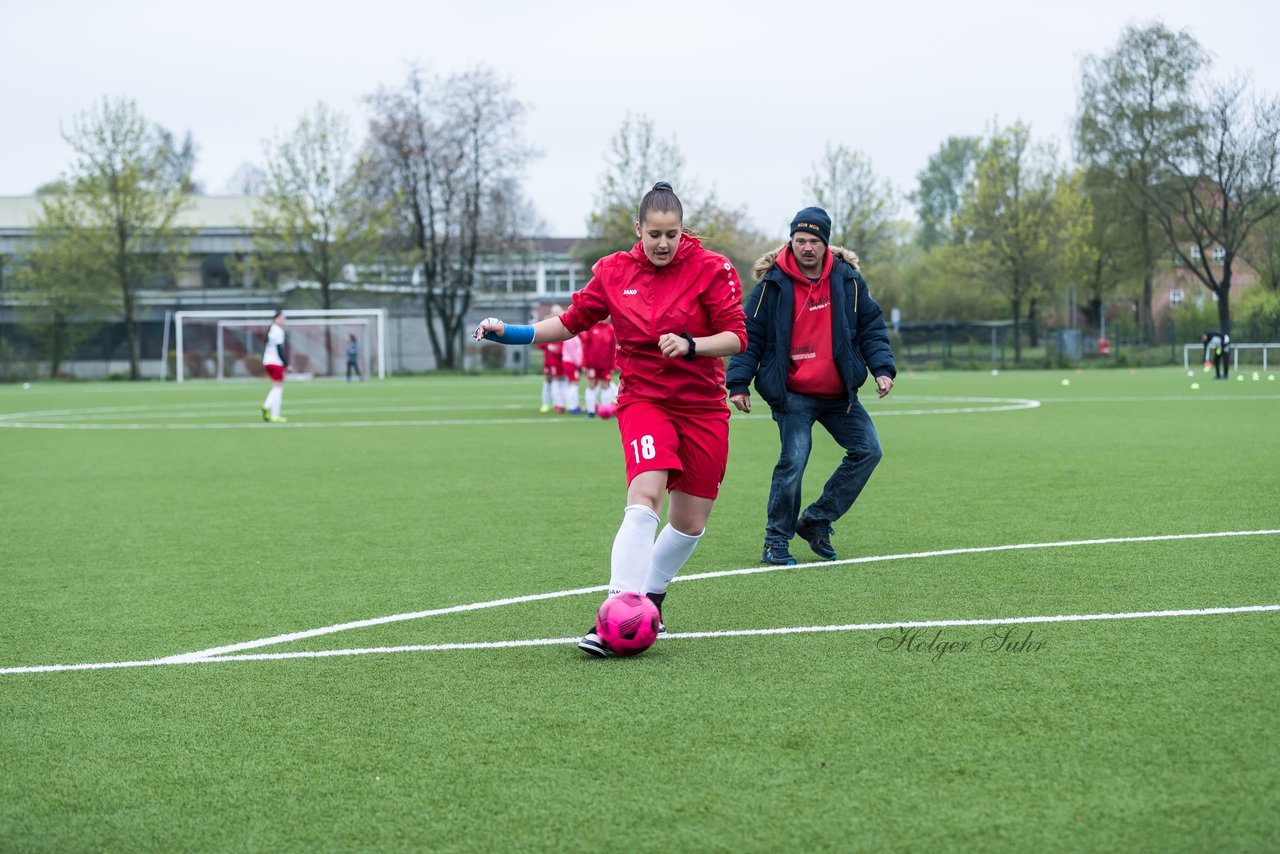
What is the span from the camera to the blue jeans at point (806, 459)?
8195mm

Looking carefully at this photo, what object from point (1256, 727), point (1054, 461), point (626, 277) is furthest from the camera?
point (1054, 461)

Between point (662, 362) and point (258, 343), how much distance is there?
166ft

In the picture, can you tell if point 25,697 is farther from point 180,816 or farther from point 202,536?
point 202,536

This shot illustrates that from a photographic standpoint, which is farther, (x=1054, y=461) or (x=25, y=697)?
(x=1054, y=461)

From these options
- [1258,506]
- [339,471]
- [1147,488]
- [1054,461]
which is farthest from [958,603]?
[339,471]

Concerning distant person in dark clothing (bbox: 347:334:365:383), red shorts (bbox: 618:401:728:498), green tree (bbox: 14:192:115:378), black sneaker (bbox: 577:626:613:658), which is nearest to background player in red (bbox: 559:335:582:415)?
red shorts (bbox: 618:401:728:498)

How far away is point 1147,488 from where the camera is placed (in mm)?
11430

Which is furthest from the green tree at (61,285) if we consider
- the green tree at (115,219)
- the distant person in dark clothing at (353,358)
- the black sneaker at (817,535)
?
the black sneaker at (817,535)

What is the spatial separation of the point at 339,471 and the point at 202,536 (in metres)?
4.77

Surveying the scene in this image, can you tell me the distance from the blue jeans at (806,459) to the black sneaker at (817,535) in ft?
0.09

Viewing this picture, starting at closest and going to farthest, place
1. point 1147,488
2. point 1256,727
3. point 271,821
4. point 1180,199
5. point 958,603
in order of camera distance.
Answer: point 271,821, point 1256,727, point 958,603, point 1147,488, point 1180,199

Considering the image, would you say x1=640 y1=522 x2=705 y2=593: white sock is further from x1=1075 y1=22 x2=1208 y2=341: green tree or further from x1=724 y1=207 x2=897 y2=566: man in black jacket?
x1=1075 y1=22 x2=1208 y2=341: green tree

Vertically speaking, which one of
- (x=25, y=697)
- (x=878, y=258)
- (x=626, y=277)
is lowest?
(x=25, y=697)

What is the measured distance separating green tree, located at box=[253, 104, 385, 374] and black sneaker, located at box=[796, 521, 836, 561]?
55.8 meters
